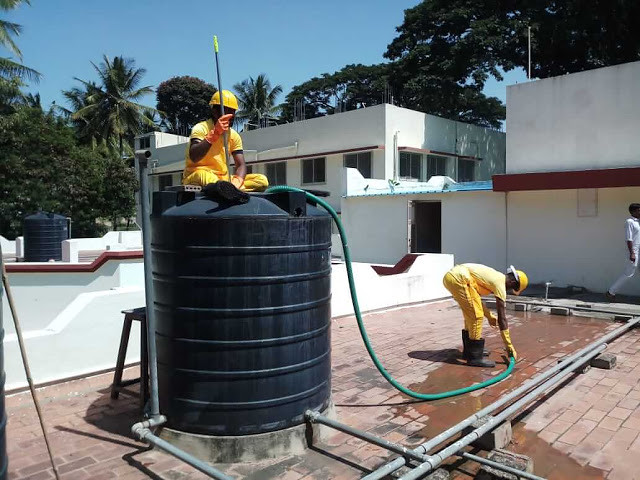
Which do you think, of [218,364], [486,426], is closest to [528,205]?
[486,426]

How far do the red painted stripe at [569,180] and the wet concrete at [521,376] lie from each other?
152 inches

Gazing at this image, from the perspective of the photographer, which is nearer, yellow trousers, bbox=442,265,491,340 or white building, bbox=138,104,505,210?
yellow trousers, bbox=442,265,491,340

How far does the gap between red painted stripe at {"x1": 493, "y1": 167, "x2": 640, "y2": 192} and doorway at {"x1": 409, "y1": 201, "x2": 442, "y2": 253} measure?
16.7ft

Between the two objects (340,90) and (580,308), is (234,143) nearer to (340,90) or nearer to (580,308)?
(580,308)

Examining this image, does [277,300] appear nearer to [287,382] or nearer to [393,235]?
[287,382]

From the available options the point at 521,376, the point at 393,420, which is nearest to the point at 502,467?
the point at 393,420

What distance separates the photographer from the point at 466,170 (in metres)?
25.7

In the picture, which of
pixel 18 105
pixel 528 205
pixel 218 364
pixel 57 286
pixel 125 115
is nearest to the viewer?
pixel 218 364

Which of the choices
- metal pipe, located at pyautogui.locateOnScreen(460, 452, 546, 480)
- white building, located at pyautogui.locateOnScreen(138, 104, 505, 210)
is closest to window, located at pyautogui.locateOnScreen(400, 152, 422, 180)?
white building, located at pyautogui.locateOnScreen(138, 104, 505, 210)

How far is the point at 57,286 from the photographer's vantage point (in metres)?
10.8

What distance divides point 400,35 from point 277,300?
29.8 m

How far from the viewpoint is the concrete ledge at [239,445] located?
3.65 metres

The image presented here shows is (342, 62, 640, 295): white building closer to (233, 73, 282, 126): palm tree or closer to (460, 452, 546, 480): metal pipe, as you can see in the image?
(460, 452, 546, 480): metal pipe

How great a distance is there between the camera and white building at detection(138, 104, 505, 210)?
21.8 metres
